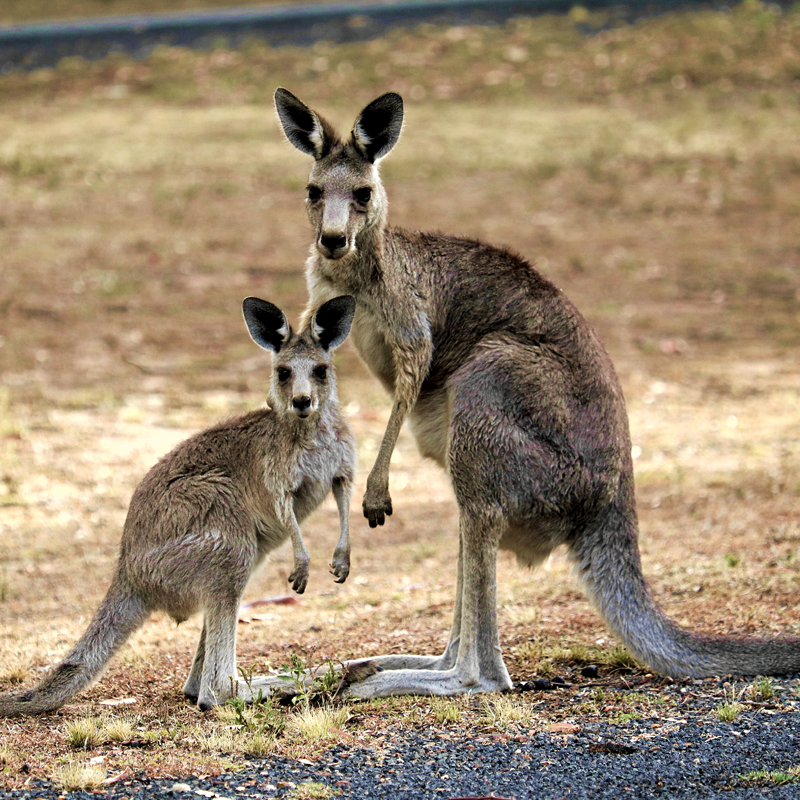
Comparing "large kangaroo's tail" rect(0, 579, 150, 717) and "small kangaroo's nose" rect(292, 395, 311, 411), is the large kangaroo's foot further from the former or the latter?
"large kangaroo's tail" rect(0, 579, 150, 717)

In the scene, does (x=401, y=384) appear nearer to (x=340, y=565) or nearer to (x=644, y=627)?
(x=340, y=565)

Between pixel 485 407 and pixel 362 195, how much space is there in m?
1.10

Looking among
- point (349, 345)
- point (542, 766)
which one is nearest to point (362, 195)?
point (542, 766)

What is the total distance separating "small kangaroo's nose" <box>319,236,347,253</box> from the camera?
4.78m

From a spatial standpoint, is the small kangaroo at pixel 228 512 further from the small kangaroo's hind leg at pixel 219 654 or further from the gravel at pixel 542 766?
the gravel at pixel 542 766

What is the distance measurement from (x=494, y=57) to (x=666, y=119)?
3125mm

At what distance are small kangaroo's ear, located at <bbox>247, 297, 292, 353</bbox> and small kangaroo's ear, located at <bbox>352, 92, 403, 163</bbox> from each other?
0.82 metres

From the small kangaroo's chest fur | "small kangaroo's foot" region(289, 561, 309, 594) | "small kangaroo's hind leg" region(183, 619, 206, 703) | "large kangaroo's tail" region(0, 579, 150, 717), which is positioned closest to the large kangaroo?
the small kangaroo's chest fur

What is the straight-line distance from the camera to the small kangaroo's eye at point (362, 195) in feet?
16.4

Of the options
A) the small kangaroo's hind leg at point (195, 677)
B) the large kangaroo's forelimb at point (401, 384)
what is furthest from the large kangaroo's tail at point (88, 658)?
the large kangaroo's forelimb at point (401, 384)

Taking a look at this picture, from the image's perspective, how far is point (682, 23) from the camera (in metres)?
18.4

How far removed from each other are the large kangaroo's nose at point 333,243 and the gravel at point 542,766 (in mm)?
1929

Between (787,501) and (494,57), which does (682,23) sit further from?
(787,501)

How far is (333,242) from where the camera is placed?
478cm
